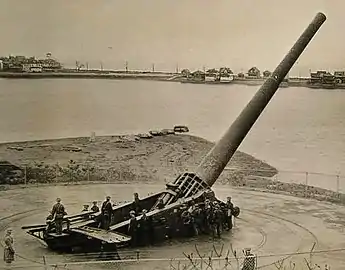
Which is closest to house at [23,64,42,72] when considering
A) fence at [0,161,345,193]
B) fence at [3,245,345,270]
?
fence at [0,161,345,193]

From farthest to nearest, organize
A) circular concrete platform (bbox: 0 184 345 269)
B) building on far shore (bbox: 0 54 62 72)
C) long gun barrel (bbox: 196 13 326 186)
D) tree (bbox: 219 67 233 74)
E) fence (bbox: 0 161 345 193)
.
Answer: fence (bbox: 0 161 345 193) → tree (bbox: 219 67 233 74) → building on far shore (bbox: 0 54 62 72) → long gun barrel (bbox: 196 13 326 186) → circular concrete platform (bbox: 0 184 345 269)

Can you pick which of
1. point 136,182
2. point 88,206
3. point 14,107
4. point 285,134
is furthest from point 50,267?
point 285,134

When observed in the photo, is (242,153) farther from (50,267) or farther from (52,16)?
(50,267)

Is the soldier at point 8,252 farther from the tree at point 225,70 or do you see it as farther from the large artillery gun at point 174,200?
the tree at point 225,70

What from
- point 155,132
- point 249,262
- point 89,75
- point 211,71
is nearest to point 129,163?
point 155,132

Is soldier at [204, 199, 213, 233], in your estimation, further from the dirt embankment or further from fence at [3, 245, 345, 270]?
the dirt embankment

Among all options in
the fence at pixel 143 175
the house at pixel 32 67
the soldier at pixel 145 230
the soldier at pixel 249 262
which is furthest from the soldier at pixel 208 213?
the house at pixel 32 67
